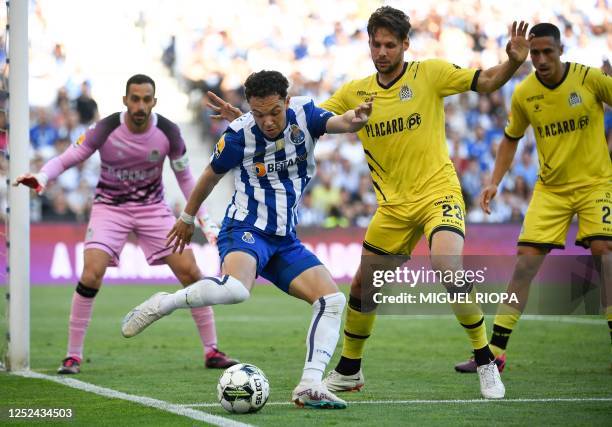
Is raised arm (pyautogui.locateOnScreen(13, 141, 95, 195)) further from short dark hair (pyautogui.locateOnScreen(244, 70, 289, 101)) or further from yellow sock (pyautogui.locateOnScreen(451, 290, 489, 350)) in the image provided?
yellow sock (pyautogui.locateOnScreen(451, 290, 489, 350))

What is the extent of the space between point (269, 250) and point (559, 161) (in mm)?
2855

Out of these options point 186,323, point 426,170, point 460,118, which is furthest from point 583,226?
point 460,118

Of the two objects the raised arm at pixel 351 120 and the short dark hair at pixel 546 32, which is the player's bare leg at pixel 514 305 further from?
the raised arm at pixel 351 120

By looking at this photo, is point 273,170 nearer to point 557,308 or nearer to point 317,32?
point 557,308

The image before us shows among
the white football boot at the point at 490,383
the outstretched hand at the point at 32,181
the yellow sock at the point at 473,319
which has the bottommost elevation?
the white football boot at the point at 490,383

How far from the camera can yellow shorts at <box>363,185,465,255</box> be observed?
7328 millimetres

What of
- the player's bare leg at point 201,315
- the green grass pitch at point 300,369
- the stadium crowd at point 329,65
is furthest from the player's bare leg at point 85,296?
the stadium crowd at point 329,65

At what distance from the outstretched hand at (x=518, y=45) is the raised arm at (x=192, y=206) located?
6.64 feet

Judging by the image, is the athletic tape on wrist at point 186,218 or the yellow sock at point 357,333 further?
the yellow sock at point 357,333

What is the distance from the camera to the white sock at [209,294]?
6.54 meters

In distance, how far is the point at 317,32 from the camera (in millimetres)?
24531

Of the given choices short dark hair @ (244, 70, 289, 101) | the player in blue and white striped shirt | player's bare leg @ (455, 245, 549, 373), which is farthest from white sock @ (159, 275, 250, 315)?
player's bare leg @ (455, 245, 549, 373)

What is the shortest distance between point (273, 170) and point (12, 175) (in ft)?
9.08

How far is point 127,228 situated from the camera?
31.3 feet
